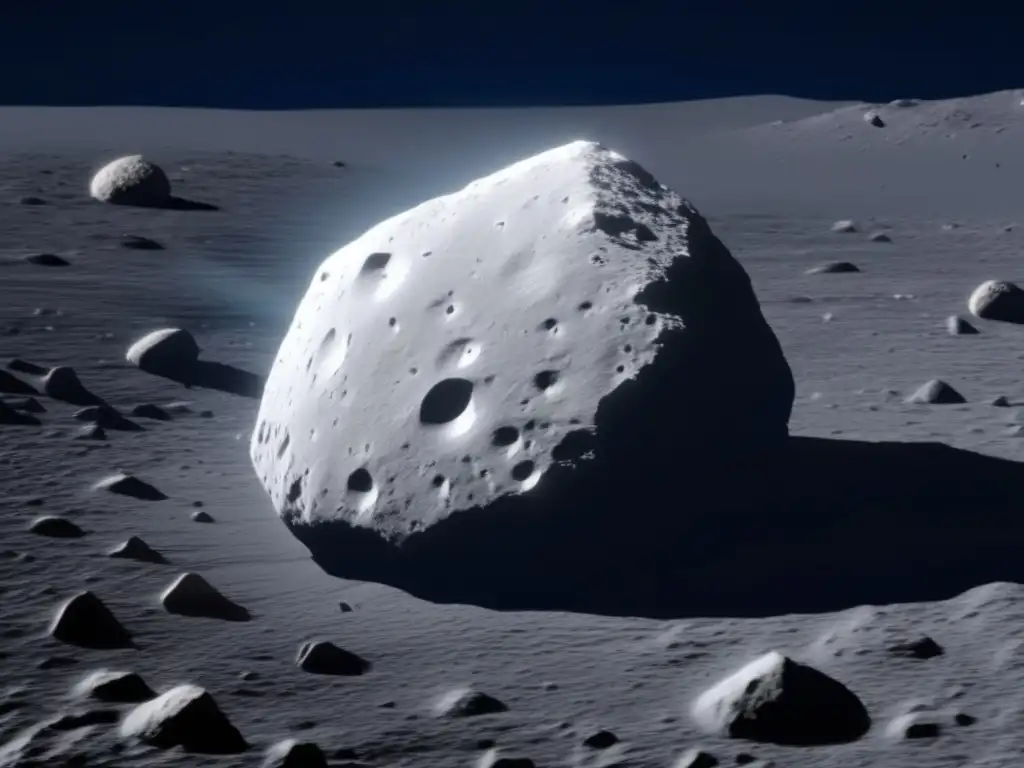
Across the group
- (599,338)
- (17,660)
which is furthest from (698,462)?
(17,660)

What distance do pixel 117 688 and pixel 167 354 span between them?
204cm

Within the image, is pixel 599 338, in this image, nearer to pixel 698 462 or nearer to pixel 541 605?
pixel 698 462

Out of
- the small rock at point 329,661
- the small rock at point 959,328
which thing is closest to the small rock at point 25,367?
the small rock at point 329,661

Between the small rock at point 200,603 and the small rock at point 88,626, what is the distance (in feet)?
0.40

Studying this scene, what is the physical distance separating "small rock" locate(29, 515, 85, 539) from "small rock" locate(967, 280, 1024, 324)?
9.70 ft

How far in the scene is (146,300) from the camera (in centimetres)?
473

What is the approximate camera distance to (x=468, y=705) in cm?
191

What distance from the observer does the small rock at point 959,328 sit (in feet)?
14.3

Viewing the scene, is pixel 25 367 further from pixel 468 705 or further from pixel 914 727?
pixel 914 727

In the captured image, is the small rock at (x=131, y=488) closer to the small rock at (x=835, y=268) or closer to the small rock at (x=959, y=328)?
the small rock at (x=959, y=328)

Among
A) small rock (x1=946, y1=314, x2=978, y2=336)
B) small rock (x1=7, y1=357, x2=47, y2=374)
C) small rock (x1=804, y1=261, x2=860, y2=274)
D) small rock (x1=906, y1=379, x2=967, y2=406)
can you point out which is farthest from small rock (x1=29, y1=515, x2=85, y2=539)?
small rock (x1=804, y1=261, x2=860, y2=274)

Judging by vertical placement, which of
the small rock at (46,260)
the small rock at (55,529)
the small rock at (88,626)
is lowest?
the small rock at (88,626)

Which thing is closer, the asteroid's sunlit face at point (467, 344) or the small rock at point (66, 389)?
the asteroid's sunlit face at point (467, 344)

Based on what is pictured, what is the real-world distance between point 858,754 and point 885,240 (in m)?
4.97
